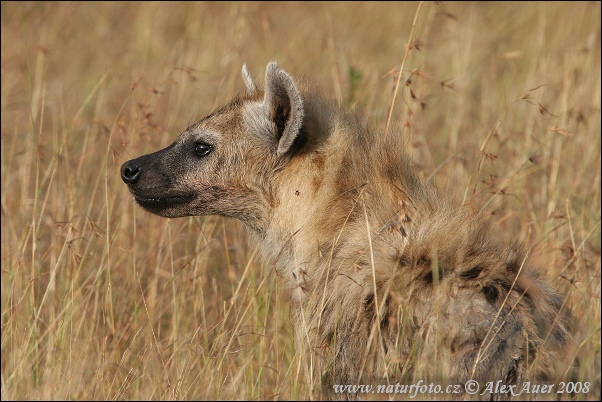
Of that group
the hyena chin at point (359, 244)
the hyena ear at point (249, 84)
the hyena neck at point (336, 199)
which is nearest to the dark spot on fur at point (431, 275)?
the hyena chin at point (359, 244)

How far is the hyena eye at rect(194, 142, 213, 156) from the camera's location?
4.50 meters

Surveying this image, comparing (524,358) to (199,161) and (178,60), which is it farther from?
(178,60)

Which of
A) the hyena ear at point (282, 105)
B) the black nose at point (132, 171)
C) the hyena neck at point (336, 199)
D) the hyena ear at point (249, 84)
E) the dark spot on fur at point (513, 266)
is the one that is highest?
the hyena ear at point (249, 84)

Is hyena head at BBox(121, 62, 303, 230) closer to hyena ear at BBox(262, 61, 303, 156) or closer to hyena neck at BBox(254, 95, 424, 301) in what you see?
hyena ear at BBox(262, 61, 303, 156)

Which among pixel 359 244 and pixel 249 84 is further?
pixel 249 84

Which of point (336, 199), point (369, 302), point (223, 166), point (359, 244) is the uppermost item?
point (223, 166)

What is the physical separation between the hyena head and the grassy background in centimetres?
37

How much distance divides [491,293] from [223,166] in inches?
61.7

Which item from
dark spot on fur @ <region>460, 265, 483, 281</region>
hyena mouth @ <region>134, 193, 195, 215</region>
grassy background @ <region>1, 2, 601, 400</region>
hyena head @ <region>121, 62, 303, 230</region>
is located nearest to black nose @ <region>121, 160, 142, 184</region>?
hyena head @ <region>121, 62, 303, 230</region>

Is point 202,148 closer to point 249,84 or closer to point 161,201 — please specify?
point 161,201

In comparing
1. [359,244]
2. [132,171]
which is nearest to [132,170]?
[132,171]

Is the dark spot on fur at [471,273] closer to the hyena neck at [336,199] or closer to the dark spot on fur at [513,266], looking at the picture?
the dark spot on fur at [513,266]

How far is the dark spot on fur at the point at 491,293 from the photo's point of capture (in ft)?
11.9

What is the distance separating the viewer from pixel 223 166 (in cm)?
445
